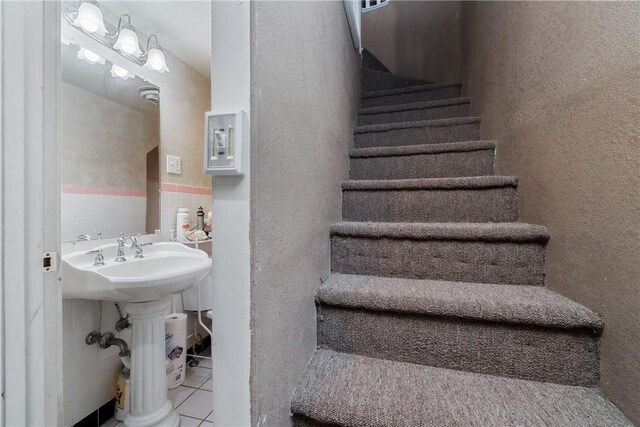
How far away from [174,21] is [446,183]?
177 cm

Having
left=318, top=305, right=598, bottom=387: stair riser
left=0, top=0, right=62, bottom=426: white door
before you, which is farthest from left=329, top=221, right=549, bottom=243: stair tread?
left=0, top=0, right=62, bottom=426: white door

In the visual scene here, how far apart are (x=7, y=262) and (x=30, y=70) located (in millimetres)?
295

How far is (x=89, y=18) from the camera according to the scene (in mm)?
1315

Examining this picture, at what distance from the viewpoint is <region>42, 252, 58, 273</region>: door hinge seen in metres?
0.44

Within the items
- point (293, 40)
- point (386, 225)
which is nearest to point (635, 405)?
point (386, 225)

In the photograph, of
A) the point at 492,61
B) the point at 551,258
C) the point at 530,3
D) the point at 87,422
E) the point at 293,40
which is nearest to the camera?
the point at 293,40

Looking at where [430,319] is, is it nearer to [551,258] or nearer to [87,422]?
[551,258]

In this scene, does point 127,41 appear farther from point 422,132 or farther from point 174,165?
point 422,132

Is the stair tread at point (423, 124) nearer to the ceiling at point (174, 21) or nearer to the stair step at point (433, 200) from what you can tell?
the stair step at point (433, 200)

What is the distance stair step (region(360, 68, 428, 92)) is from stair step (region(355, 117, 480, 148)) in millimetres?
1082

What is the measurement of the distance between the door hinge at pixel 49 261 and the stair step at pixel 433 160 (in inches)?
49.4

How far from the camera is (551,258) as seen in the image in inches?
34.5

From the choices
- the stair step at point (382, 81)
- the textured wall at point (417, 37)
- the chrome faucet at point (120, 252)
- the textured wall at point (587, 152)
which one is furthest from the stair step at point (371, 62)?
the chrome faucet at point (120, 252)

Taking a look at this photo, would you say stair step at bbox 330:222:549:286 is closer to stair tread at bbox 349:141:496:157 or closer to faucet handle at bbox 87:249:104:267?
stair tread at bbox 349:141:496:157
